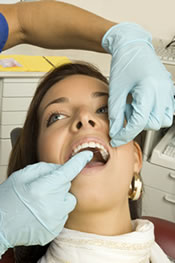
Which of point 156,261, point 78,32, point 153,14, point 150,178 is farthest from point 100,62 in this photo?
point 156,261

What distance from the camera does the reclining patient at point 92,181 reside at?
3.68ft

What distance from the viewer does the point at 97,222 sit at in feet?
3.87

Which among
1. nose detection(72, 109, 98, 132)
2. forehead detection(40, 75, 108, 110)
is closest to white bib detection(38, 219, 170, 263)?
nose detection(72, 109, 98, 132)

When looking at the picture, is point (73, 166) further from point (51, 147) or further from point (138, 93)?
point (138, 93)

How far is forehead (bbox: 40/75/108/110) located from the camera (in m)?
1.27

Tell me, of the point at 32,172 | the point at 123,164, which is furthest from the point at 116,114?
the point at 32,172

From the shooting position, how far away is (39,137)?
50.3 inches

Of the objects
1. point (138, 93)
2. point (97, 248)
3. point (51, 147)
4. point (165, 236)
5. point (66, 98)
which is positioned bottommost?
point (165, 236)

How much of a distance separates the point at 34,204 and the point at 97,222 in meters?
0.32

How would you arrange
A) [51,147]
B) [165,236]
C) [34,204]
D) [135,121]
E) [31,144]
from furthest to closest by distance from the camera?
[165,236]
[31,144]
[51,147]
[135,121]
[34,204]

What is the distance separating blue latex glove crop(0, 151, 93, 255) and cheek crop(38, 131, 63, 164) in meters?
0.14

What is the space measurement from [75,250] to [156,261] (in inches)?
12.6

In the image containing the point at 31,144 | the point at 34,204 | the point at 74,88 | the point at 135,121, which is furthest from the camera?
the point at 31,144

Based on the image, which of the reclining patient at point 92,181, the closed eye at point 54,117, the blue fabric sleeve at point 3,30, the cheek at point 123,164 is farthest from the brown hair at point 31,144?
the cheek at point 123,164
